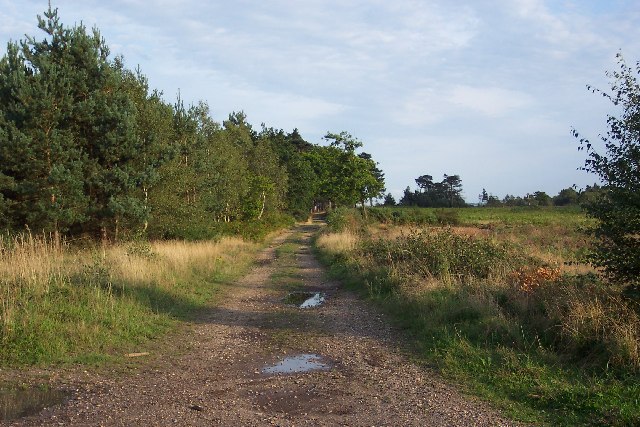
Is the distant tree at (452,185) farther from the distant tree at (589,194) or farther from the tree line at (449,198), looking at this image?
the distant tree at (589,194)

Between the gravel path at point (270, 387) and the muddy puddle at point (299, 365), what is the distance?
0.45 ft

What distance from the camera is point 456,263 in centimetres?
1413

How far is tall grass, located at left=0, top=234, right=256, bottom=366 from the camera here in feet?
26.4

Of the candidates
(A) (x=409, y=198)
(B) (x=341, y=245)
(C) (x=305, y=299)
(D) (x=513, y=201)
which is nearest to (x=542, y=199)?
(D) (x=513, y=201)

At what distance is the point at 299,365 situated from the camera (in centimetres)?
811

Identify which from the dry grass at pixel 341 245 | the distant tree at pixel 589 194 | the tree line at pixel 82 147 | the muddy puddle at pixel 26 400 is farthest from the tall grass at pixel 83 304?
the dry grass at pixel 341 245

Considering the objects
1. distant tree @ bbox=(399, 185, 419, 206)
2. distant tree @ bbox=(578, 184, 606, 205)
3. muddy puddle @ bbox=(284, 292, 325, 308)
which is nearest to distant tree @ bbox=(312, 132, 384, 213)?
muddy puddle @ bbox=(284, 292, 325, 308)

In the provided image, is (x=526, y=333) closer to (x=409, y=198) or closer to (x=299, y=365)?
(x=299, y=365)

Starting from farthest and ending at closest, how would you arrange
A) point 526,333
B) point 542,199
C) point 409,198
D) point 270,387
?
point 409,198 → point 542,199 → point 526,333 → point 270,387

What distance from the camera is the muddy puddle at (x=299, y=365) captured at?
777cm

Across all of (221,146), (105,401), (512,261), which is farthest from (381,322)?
(221,146)

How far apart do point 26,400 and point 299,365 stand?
142 inches

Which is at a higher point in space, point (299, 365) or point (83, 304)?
point (83, 304)

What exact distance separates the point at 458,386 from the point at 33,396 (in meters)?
5.15
